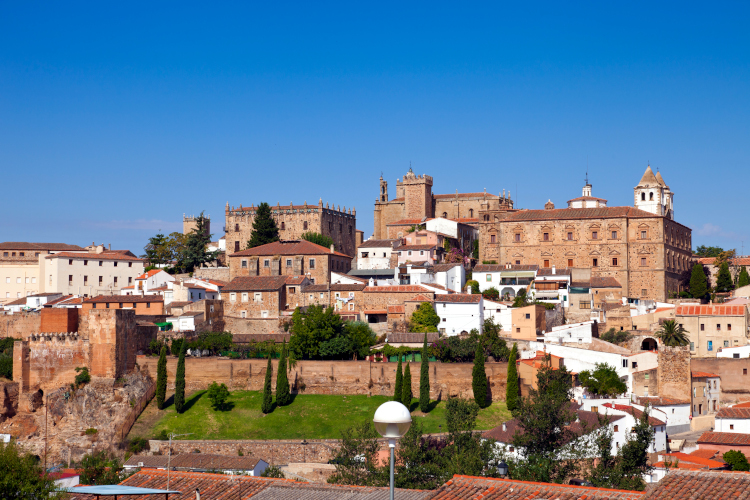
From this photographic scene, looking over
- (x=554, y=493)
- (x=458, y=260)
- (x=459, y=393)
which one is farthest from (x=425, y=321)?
(x=554, y=493)

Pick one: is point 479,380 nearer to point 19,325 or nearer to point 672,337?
point 672,337

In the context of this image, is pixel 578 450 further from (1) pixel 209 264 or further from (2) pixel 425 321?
(1) pixel 209 264

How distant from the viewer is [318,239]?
2739 inches

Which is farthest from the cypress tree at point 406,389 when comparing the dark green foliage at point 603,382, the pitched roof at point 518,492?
the pitched roof at point 518,492

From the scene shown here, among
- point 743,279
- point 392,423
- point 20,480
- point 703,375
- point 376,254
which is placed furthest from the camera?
point 376,254

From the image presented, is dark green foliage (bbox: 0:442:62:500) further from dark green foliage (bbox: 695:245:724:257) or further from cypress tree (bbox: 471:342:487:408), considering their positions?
dark green foliage (bbox: 695:245:724:257)

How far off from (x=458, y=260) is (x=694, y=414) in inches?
1013

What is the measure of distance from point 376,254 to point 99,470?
37190 mm

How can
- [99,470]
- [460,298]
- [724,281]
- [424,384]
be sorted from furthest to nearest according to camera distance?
1. [724,281]
2. [460,298]
3. [424,384]
4. [99,470]

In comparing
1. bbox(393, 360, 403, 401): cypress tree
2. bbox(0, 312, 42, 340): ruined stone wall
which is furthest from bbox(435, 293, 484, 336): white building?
bbox(0, 312, 42, 340): ruined stone wall

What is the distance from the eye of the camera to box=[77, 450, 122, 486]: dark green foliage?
2671 cm

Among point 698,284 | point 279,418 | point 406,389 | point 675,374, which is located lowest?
point 279,418

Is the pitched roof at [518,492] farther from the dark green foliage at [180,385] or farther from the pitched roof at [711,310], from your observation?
the pitched roof at [711,310]

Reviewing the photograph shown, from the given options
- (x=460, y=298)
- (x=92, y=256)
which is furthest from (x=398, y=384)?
(x=92, y=256)
